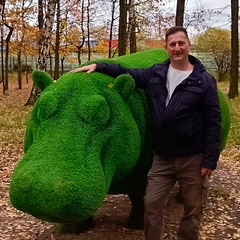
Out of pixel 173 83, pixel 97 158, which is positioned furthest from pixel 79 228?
pixel 173 83

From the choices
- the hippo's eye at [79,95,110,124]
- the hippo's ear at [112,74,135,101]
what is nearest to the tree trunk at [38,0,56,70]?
the hippo's ear at [112,74,135,101]

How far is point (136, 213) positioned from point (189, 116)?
179 centimetres

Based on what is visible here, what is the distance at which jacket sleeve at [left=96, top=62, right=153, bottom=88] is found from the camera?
159 inches

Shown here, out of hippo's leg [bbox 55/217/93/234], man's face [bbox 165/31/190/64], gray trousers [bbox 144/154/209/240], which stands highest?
man's face [bbox 165/31/190/64]

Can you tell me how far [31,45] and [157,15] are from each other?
33.2 ft

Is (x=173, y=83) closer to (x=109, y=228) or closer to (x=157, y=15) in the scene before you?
(x=109, y=228)

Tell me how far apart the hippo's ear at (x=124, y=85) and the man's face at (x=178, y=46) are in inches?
16.4

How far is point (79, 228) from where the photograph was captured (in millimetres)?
4914

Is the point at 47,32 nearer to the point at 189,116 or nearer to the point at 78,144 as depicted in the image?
the point at 189,116

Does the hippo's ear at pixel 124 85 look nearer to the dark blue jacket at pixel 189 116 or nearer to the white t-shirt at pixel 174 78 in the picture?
the dark blue jacket at pixel 189 116

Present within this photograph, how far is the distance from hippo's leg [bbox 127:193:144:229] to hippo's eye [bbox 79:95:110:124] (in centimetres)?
156

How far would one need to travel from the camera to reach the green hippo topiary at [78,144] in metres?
3.09

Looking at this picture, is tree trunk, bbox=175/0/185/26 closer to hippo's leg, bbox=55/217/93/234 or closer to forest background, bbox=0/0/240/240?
forest background, bbox=0/0/240/240

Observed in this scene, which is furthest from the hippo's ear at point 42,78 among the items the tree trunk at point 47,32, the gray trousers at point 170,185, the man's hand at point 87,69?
the tree trunk at point 47,32
